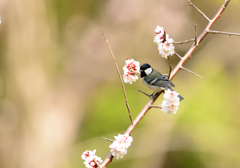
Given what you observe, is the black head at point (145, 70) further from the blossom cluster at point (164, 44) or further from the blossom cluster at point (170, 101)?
the blossom cluster at point (170, 101)

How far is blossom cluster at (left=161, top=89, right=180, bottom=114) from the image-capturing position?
3.25 ft

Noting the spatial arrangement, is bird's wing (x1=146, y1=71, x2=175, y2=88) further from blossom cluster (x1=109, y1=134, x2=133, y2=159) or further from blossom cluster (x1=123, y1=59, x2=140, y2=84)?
blossom cluster (x1=109, y1=134, x2=133, y2=159)

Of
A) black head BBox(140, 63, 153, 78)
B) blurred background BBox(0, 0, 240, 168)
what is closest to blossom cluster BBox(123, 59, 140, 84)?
black head BBox(140, 63, 153, 78)

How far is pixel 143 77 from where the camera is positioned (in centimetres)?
167

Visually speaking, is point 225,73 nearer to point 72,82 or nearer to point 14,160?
point 72,82

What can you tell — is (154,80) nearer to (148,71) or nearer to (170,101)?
(148,71)

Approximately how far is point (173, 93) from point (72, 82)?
167 inches

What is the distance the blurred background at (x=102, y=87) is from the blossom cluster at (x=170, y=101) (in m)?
3.21

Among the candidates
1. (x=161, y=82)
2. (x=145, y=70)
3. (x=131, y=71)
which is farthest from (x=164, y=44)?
(x=145, y=70)

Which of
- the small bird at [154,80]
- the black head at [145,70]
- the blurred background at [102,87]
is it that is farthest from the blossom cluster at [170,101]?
the blurred background at [102,87]

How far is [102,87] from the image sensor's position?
544 centimetres

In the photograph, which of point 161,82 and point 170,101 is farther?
point 161,82

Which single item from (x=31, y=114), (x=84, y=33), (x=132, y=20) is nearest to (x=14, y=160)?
(x=31, y=114)

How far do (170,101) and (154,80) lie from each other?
54 centimetres
